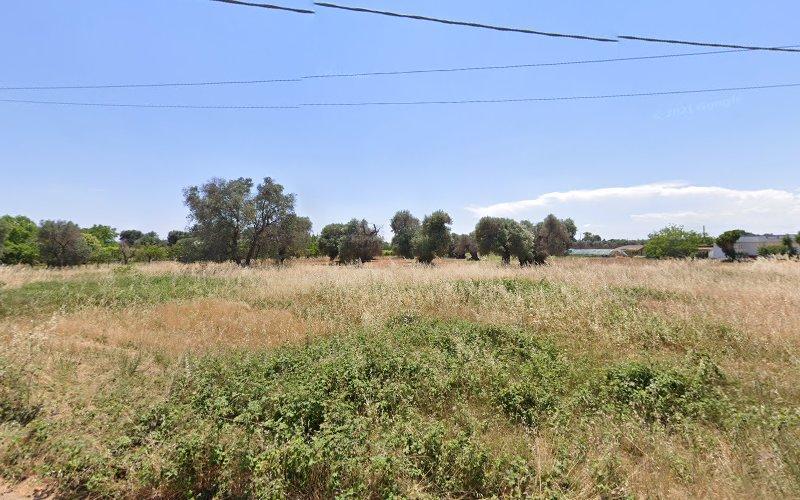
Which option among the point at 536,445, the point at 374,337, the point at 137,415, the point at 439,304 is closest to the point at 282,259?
the point at 439,304

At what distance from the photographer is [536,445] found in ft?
10.7

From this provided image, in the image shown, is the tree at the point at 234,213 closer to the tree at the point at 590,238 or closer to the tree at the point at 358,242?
the tree at the point at 358,242

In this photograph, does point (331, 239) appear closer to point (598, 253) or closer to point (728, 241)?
point (728, 241)

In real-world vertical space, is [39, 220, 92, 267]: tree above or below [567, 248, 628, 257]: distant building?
above

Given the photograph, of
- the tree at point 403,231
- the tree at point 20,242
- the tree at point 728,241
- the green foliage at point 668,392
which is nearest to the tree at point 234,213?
the tree at point 403,231

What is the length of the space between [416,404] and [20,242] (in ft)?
227

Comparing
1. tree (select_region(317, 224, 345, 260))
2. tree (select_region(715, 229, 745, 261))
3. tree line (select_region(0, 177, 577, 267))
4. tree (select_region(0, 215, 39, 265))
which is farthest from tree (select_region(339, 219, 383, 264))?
tree (select_region(715, 229, 745, 261))

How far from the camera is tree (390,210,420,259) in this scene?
39.0 meters

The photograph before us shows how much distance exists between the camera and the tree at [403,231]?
1537 inches

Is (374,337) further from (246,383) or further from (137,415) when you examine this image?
(137,415)

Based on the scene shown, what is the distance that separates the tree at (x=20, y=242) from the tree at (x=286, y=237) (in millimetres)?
24884

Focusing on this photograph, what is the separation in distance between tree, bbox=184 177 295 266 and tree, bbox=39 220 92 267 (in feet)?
52.4

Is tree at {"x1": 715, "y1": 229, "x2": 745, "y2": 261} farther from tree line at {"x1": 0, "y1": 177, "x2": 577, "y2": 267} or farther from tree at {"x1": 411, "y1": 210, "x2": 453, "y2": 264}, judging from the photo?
tree at {"x1": 411, "y1": 210, "x2": 453, "y2": 264}

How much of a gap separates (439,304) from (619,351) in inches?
194
